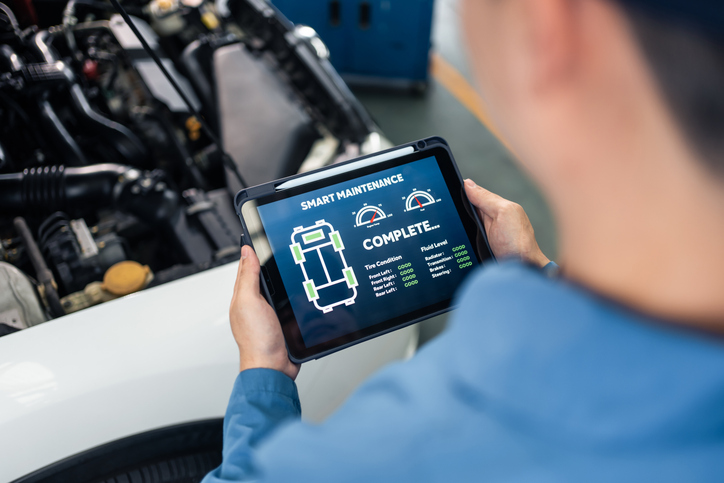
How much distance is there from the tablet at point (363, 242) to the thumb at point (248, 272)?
2cm

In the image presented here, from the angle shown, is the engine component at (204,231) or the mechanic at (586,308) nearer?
the mechanic at (586,308)

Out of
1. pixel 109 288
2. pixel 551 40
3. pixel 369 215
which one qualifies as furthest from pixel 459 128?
pixel 551 40

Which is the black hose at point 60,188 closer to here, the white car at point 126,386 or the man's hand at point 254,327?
the white car at point 126,386

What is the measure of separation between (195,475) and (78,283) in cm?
59

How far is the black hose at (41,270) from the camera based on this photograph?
1137 mm

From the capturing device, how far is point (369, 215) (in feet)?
3.14

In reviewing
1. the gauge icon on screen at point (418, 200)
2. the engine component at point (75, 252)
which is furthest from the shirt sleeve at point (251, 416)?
the engine component at point (75, 252)

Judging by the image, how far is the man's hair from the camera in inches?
11.7

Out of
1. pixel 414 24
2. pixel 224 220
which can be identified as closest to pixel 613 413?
pixel 224 220

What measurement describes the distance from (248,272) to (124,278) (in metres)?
0.52

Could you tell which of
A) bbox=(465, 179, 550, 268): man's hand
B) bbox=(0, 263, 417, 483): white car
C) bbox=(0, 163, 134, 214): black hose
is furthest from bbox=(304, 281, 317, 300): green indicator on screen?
bbox=(0, 163, 134, 214): black hose

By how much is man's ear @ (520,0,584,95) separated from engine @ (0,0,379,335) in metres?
0.97

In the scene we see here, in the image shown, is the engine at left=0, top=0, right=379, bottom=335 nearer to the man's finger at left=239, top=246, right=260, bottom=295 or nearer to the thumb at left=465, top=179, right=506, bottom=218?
the man's finger at left=239, top=246, right=260, bottom=295

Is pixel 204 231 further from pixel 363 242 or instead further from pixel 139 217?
pixel 363 242
